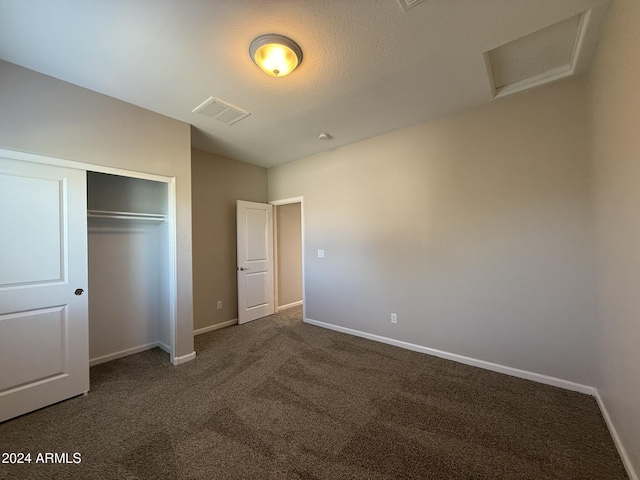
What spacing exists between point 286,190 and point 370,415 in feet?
11.5

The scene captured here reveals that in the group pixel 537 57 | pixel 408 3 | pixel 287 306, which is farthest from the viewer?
pixel 287 306

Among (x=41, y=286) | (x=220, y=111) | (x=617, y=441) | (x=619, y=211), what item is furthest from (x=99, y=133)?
(x=617, y=441)

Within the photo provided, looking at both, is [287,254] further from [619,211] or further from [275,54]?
[619,211]

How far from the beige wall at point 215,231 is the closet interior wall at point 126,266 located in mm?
563

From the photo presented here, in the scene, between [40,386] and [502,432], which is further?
[40,386]

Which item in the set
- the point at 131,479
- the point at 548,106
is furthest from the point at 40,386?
the point at 548,106

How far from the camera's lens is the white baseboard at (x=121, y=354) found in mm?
2803

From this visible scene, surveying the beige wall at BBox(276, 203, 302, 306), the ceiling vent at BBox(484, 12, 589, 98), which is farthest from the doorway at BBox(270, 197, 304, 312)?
the ceiling vent at BBox(484, 12, 589, 98)

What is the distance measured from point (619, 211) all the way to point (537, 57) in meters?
1.40

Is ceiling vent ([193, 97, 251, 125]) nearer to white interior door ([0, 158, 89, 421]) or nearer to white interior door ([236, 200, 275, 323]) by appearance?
white interior door ([0, 158, 89, 421])

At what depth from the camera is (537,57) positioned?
6.72 feet

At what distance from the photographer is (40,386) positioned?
2.05 metres

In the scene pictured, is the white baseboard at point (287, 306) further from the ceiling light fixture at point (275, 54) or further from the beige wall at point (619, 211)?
the beige wall at point (619, 211)

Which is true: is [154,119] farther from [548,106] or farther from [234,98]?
[548,106]
